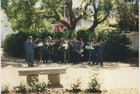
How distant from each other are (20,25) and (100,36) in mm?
6747

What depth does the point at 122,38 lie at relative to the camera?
17594 mm

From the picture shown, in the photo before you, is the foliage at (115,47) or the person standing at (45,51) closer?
the person standing at (45,51)

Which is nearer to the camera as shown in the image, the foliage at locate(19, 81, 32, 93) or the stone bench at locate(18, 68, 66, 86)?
the foliage at locate(19, 81, 32, 93)

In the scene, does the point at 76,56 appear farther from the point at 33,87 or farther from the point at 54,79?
the point at 33,87

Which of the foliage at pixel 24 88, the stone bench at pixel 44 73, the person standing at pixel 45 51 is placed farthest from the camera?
the person standing at pixel 45 51

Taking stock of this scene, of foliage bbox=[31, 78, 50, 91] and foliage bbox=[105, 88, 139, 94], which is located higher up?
foliage bbox=[31, 78, 50, 91]

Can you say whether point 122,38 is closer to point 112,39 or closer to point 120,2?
point 112,39

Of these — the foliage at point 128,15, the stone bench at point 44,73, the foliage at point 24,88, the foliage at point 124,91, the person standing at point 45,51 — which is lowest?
the foliage at point 124,91

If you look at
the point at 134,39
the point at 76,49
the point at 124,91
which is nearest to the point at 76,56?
the point at 76,49

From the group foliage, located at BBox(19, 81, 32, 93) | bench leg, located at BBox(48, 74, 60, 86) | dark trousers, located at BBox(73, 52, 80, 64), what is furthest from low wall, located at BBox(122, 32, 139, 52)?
foliage, located at BBox(19, 81, 32, 93)

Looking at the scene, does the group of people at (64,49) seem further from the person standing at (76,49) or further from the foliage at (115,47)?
the foliage at (115,47)

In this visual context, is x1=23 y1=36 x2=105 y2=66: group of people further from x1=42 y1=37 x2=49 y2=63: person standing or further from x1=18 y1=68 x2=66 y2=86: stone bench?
x1=18 y1=68 x2=66 y2=86: stone bench

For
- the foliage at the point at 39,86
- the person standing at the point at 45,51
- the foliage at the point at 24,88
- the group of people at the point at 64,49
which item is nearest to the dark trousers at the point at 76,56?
the group of people at the point at 64,49

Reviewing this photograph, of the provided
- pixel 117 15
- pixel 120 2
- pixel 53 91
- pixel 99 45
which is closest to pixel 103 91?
pixel 53 91
